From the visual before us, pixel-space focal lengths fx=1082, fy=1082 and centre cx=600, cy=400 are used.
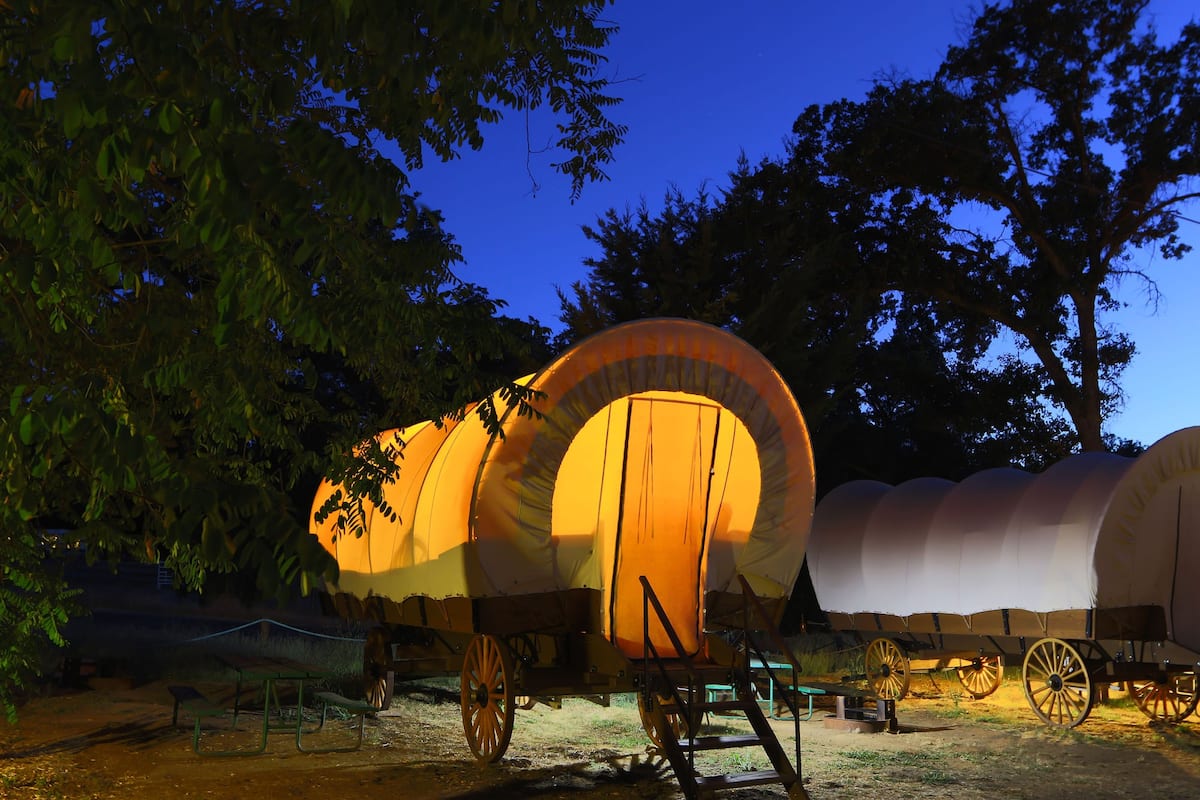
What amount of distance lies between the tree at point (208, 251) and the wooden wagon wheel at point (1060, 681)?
7846 mm

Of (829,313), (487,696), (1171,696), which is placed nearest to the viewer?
(487,696)

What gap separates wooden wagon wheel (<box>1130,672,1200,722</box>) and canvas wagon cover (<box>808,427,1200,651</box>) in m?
0.54

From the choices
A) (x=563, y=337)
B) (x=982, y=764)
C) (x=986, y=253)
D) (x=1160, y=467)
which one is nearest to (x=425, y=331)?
(x=982, y=764)

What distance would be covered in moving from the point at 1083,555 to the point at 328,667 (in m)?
10.1

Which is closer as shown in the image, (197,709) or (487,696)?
(487,696)

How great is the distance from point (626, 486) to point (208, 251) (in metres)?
5.71

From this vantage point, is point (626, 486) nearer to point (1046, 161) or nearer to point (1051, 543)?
point (1051, 543)

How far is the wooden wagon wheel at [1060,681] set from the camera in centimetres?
1154

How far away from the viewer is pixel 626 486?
9.48m

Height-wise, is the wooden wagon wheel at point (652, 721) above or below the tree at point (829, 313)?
below


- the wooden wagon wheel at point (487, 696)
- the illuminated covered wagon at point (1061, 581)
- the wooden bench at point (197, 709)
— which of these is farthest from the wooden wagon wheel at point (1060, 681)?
the wooden bench at point (197, 709)

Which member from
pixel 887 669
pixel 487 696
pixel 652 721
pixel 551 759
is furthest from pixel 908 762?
pixel 887 669

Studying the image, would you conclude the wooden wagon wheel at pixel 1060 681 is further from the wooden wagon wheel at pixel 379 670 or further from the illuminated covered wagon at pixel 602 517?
the wooden wagon wheel at pixel 379 670

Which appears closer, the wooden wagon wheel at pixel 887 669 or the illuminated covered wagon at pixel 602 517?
the illuminated covered wagon at pixel 602 517
